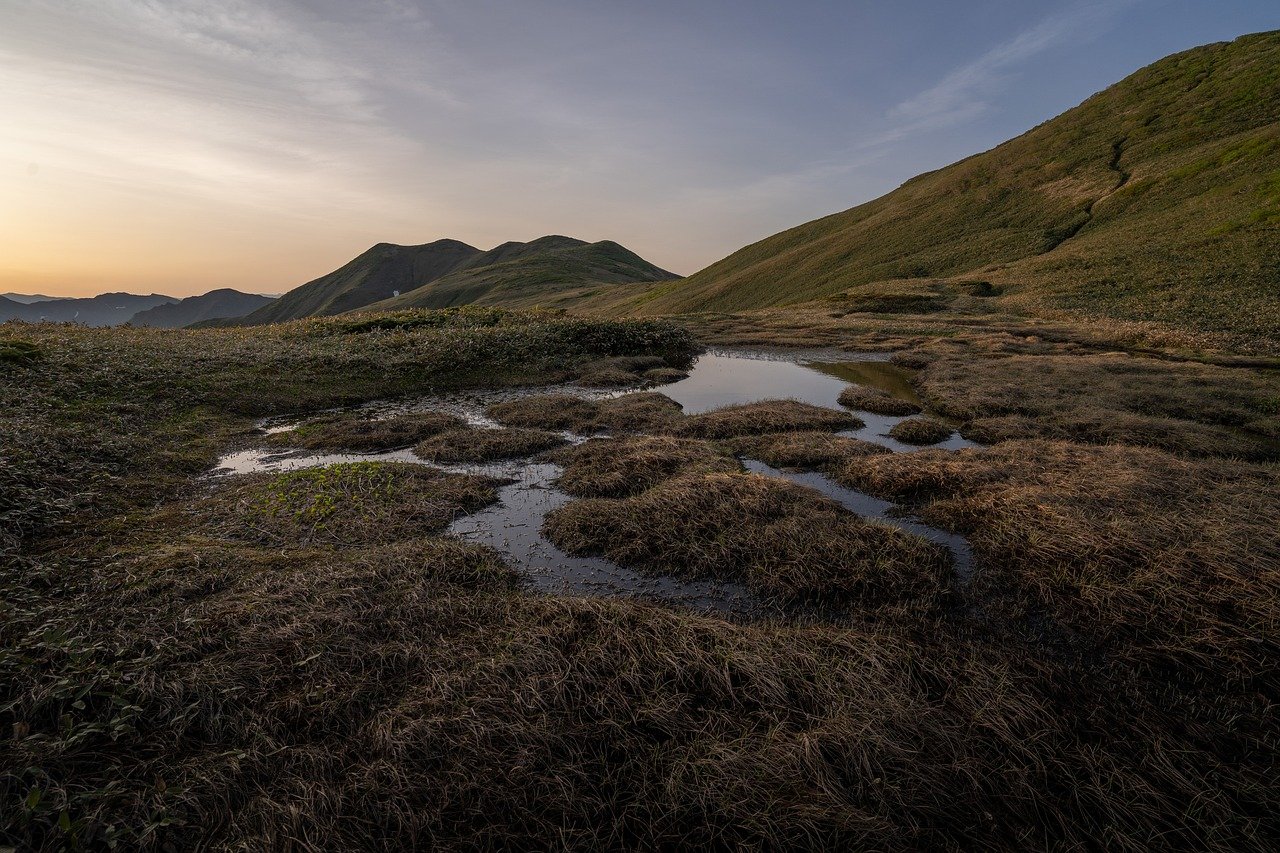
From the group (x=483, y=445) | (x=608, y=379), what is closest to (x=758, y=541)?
(x=483, y=445)

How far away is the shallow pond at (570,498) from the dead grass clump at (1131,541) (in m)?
1.15

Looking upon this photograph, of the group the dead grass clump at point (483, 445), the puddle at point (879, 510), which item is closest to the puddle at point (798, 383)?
the puddle at point (879, 510)

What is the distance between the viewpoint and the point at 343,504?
1472 centimetres

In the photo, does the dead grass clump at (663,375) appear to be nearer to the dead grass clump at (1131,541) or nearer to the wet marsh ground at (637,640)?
the wet marsh ground at (637,640)

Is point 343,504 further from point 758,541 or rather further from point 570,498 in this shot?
point 758,541

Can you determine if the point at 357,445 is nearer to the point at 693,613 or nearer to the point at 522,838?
the point at 693,613

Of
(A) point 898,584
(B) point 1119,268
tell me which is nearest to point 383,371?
(A) point 898,584

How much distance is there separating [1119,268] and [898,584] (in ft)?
280

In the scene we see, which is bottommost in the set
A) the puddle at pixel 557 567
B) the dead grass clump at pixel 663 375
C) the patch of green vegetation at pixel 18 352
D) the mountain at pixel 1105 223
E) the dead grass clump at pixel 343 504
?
the puddle at pixel 557 567

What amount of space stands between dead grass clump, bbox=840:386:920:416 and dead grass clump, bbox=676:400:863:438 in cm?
247

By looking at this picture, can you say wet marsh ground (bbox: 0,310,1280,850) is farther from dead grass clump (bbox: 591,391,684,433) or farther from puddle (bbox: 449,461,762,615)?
dead grass clump (bbox: 591,391,684,433)

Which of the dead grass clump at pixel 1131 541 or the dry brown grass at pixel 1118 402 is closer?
the dead grass clump at pixel 1131 541

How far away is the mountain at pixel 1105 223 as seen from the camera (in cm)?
6128

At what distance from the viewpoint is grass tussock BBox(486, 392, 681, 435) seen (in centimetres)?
2480
